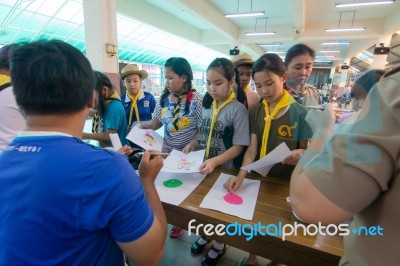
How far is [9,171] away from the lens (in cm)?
59

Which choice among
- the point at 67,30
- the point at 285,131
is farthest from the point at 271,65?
the point at 67,30

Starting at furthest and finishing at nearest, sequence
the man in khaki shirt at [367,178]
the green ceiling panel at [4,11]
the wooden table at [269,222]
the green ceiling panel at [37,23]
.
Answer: the green ceiling panel at [37,23] < the green ceiling panel at [4,11] < the wooden table at [269,222] < the man in khaki shirt at [367,178]

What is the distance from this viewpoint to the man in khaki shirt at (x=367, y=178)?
42cm

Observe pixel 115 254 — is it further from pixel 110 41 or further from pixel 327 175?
pixel 110 41

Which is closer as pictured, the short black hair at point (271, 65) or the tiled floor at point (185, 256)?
the short black hair at point (271, 65)

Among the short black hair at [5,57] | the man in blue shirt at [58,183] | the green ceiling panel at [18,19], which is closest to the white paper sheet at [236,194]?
the man in blue shirt at [58,183]

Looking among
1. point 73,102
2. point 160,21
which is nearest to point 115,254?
point 73,102

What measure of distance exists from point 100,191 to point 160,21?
8444 millimetres

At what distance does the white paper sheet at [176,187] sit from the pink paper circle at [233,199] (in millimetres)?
182

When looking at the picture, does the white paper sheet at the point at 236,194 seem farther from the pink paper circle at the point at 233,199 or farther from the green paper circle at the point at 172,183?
the green paper circle at the point at 172,183

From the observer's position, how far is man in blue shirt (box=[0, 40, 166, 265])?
570 mm

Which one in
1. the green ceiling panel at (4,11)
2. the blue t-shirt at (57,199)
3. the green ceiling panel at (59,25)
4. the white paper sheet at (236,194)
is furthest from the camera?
the green ceiling panel at (59,25)

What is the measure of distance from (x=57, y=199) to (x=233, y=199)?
0.70m

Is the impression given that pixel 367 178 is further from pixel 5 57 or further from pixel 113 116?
pixel 5 57
